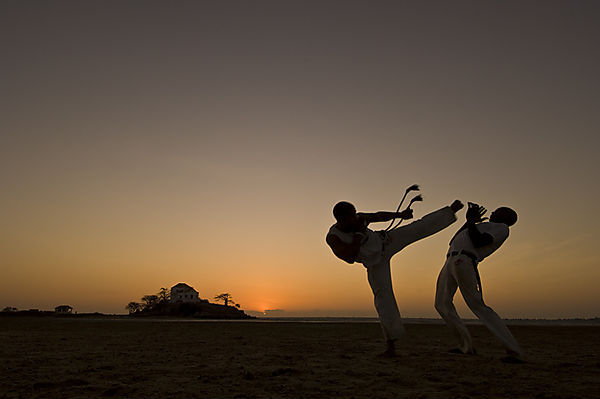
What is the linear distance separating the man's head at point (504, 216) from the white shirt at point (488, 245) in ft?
0.59

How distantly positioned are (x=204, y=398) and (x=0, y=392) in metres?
2.10

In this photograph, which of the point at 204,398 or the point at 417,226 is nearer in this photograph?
the point at 204,398

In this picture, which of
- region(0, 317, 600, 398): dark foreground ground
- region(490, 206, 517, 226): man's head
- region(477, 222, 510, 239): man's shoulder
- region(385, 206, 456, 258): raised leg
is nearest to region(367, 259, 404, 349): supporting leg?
region(385, 206, 456, 258): raised leg

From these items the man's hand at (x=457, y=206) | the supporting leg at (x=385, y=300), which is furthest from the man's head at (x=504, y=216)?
the supporting leg at (x=385, y=300)

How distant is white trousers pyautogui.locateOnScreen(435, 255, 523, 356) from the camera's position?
20.7 feet

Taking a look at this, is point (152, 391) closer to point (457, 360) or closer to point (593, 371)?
point (457, 360)

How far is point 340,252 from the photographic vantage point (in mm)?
6691

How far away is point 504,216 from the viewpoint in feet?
24.1

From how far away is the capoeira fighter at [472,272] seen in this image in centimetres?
640

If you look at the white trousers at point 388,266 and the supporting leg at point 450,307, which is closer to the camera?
the white trousers at point 388,266

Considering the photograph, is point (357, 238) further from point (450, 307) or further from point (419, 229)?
point (450, 307)

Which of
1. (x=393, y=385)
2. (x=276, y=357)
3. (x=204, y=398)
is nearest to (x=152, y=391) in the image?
(x=204, y=398)

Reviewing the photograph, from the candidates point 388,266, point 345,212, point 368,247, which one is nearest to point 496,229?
point 388,266

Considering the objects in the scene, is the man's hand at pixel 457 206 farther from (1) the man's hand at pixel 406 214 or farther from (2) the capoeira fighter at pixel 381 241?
(1) the man's hand at pixel 406 214
